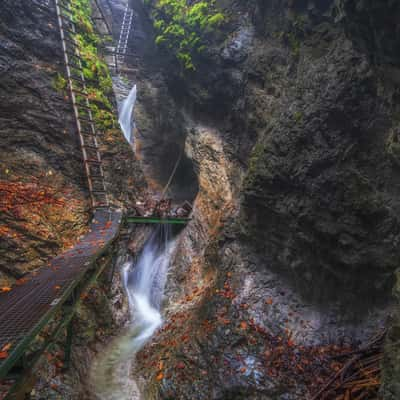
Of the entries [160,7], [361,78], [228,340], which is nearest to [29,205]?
[228,340]

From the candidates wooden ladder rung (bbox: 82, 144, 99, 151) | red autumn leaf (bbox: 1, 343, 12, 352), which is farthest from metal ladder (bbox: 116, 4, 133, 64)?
red autumn leaf (bbox: 1, 343, 12, 352)

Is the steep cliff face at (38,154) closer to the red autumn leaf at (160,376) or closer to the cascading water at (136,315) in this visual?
the cascading water at (136,315)

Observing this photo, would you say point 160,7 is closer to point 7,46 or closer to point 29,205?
point 7,46

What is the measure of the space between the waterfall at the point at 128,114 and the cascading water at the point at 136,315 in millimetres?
6588

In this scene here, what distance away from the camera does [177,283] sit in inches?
415

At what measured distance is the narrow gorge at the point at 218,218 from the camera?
5.33 meters

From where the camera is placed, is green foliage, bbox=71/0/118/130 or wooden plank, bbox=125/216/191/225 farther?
green foliage, bbox=71/0/118/130

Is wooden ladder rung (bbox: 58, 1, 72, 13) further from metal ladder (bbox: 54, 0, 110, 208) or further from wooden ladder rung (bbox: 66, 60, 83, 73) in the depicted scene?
wooden ladder rung (bbox: 66, 60, 83, 73)

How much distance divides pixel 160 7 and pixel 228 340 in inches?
607

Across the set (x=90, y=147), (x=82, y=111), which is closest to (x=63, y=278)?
(x=90, y=147)

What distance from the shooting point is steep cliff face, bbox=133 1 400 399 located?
552 cm

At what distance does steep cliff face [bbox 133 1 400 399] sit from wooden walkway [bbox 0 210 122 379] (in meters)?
3.13

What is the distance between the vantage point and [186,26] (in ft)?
43.0

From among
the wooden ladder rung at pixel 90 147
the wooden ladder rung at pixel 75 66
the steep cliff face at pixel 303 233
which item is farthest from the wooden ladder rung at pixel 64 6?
the steep cliff face at pixel 303 233
